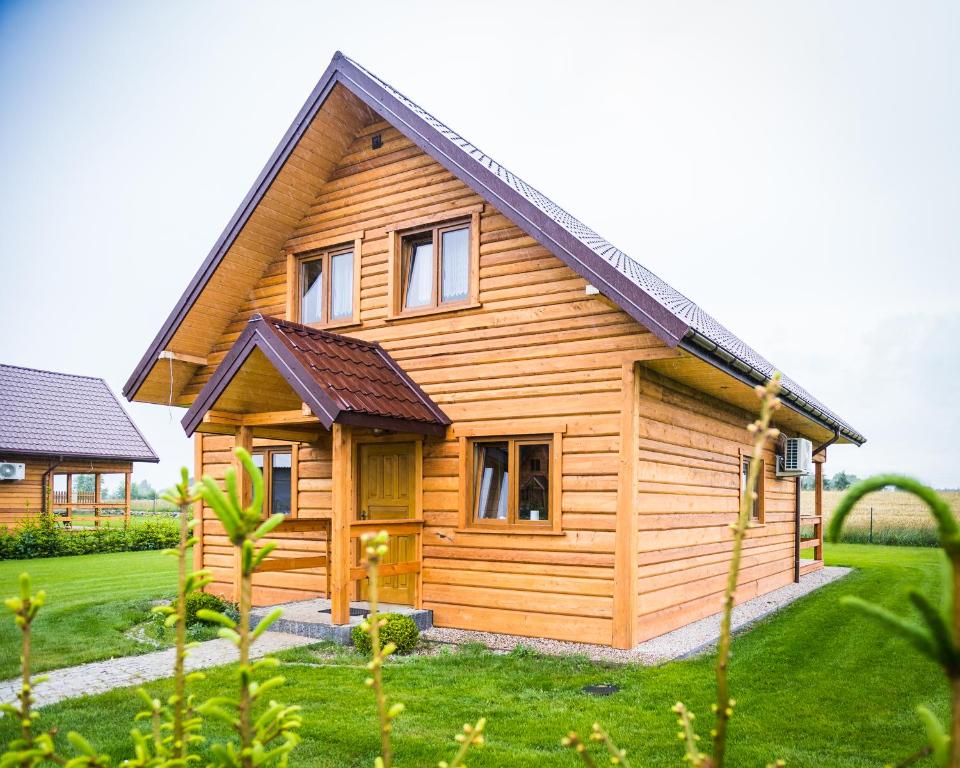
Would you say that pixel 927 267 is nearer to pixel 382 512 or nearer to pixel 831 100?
pixel 831 100

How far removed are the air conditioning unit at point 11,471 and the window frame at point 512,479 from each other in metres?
18.4

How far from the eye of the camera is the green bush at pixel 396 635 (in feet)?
27.9

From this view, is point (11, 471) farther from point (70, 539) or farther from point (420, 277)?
point (420, 277)

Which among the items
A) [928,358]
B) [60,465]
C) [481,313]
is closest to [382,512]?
[481,313]

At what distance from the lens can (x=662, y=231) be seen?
110375mm

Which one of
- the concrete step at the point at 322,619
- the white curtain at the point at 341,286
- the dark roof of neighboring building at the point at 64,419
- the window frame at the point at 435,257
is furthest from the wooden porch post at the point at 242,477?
the dark roof of neighboring building at the point at 64,419

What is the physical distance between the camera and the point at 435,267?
1061 cm

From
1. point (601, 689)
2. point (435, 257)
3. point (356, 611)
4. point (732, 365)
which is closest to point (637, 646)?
point (601, 689)

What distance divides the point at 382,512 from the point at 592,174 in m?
102

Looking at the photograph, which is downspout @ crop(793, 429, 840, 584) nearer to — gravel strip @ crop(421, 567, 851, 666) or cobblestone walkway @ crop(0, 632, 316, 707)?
gravel strip @ crop(421, 567, 851, 666)

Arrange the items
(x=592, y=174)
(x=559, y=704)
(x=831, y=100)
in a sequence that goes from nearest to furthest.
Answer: (x=559, y=704)
(x=831, y=100)
(x=592, y=174)

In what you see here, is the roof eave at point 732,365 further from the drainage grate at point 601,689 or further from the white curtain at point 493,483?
the drainage grate at point 601,689


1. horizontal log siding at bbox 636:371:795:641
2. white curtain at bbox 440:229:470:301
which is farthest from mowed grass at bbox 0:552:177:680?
horizontal log siding at bbox 636:371:795:641

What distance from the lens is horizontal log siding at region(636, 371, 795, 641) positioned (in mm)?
9242
